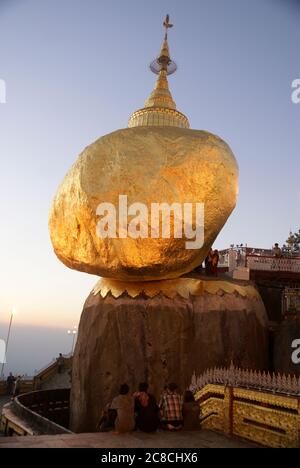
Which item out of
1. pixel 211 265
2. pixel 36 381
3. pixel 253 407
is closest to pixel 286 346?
pixel 211 265

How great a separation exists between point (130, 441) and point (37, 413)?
10.3 meters

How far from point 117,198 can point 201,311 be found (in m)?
4.71

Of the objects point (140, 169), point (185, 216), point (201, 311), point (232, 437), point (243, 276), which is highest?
point (140, 169)

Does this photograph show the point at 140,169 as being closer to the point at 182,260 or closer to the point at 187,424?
the point at 182,260

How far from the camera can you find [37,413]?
50.2 feet

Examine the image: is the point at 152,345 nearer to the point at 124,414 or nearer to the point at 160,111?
the point at 124,414

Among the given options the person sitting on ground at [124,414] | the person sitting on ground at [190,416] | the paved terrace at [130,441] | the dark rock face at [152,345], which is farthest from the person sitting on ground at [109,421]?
the dark rock face at [152,345]

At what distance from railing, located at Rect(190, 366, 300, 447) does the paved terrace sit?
0.35 m

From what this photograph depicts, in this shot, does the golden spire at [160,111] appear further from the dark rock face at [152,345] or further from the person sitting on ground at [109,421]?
the person sitting on ground at [109,421]

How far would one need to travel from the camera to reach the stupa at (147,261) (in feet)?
40.3

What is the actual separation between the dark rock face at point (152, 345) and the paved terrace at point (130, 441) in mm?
4992
